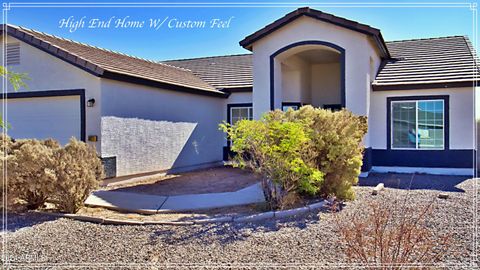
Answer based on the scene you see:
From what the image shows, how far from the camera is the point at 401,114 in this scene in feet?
45.3

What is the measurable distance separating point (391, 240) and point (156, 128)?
10.6m

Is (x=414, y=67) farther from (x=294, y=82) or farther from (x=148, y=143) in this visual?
(x=148, y=143)

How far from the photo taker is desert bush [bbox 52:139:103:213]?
24.7 ft

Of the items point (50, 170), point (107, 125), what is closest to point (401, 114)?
point (107, 125)

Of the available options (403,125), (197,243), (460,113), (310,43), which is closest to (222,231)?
(197,243)

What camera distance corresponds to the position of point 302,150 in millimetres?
8031

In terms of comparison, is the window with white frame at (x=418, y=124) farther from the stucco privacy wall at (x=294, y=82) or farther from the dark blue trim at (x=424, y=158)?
the stucco privacy wall at (x=294, y=82)

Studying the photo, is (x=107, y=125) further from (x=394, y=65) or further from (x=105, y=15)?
(x=394, y=65)

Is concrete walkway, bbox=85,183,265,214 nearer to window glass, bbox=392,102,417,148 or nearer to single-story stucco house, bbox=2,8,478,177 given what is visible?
single-story stucco house, bbox=2,8,478,177

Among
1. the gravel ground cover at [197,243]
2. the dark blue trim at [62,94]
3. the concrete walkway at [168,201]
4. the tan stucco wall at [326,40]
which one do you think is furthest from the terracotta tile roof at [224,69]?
the gravel ground cover at [197,243]

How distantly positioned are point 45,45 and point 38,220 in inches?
254

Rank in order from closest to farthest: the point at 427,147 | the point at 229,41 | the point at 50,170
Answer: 1. the point at 50,170
2. the point at 427,147
3. the point at 229,41

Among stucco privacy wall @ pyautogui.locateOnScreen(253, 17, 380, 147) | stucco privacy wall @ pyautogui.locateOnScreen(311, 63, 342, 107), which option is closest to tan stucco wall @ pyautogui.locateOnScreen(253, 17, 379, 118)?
→ stucco privacy wall @ pyautogui.locateOnScreen(253, 17, 380, 147)

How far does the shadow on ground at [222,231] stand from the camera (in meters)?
5.95
